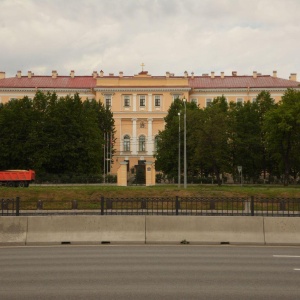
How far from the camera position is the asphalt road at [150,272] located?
10828 millimetres

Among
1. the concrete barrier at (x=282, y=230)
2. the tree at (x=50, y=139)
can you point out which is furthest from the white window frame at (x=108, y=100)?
the concrete barrier at (x=282, y=230)

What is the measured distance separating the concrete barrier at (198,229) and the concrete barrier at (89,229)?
1.56ft

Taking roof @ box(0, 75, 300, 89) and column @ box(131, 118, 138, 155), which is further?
roof @ box(0, 75, 300, 89)

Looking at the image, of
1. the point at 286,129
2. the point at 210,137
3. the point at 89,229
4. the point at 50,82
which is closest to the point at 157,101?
the point at 50,82

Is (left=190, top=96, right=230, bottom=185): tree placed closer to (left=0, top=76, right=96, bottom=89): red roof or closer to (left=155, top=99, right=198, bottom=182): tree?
(left=155, top=99, right=198, bottom=182): tree

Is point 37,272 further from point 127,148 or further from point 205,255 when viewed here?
point 127,148

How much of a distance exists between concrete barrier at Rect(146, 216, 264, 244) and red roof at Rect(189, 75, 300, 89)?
9099 cm

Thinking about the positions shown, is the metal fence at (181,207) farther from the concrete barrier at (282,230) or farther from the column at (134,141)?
the column at (134,141)

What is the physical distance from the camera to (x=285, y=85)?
108750 mm

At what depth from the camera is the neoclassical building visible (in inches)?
4208

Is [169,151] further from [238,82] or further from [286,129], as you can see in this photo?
[238,82]

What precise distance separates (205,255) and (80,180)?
57.0 m

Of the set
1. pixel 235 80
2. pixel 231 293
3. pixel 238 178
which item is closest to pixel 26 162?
pixel 238 178

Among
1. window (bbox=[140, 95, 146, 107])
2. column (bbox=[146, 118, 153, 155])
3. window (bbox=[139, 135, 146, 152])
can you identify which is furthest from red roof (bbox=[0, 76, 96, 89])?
window (bbox=[139, 135, 146, 152])
